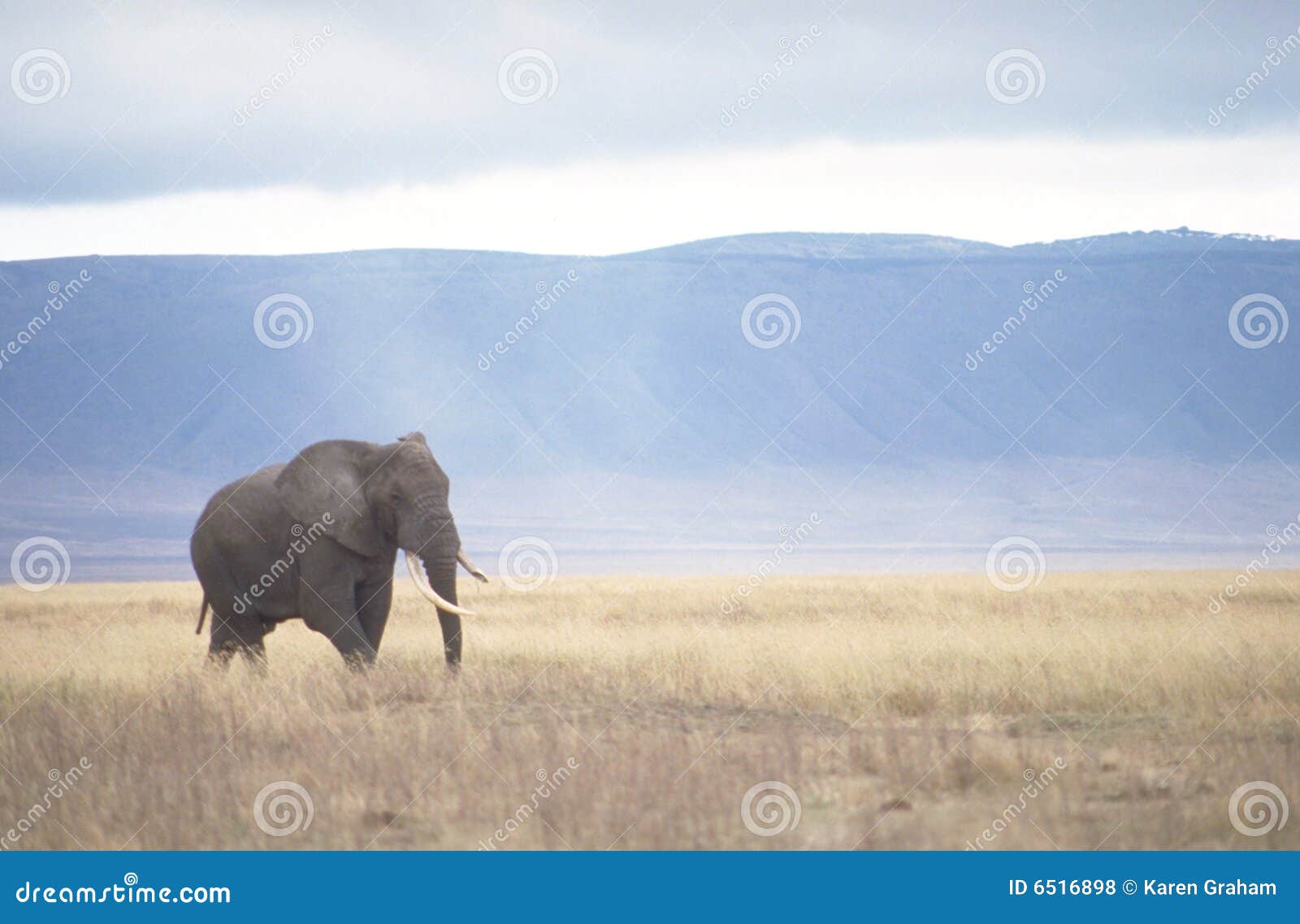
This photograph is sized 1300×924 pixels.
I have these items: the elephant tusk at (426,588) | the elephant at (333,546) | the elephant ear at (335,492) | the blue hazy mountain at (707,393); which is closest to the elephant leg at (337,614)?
the elephant at (333,546)

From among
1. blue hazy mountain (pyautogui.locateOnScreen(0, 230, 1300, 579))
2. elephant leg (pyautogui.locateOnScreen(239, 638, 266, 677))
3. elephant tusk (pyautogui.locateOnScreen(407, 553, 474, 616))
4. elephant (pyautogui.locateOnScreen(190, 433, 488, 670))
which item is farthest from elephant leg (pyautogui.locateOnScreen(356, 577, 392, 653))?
blue hazy mountain (pyautogui.locateOnScreen(0, 230, 1300, 579))

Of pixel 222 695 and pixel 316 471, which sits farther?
pixel 316 471

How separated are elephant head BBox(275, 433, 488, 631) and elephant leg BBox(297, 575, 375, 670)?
439 mm

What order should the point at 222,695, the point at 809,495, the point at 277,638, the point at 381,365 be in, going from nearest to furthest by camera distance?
the point at 222,695 → the point at 277,638 → the point at 809,495 → the point at 381,365

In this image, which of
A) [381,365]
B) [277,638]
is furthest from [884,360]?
[277,638]

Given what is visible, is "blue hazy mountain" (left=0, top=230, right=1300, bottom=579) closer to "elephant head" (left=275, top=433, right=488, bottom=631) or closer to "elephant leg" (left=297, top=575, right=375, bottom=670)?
"elephant head" (left=275, top=433, right=488, bottom=631)

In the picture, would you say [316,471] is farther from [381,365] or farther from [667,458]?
[381,365]

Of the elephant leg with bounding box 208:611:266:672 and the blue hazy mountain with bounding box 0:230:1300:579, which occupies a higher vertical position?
the blue hazy mountain with bounding box 0:230:1300:579

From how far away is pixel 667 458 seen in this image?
12206 cm

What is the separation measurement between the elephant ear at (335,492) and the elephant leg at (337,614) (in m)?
0.44

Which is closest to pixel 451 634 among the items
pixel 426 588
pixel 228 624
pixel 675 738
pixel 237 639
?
pixel 426 588

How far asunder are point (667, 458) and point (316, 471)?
106 m

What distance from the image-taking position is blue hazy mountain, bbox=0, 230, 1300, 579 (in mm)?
108750

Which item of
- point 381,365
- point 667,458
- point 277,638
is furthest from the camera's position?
point 381,365
